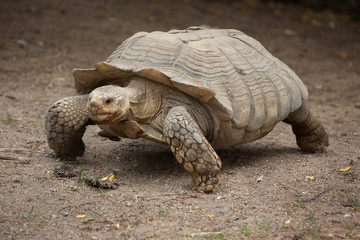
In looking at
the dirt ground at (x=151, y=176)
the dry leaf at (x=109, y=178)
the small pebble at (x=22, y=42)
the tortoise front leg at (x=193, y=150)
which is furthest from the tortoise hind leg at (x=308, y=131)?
the small pebble at (x=22, y=42)

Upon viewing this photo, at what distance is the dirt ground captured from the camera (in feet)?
10.0

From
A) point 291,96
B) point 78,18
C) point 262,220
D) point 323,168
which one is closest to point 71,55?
point 78,18

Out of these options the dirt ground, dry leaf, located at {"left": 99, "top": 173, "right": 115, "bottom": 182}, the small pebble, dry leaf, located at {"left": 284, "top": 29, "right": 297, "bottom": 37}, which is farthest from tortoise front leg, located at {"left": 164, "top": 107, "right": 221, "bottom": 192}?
dry leaf, located at {"left": 284, "top": 29, "right": 297, "bottom": 37}

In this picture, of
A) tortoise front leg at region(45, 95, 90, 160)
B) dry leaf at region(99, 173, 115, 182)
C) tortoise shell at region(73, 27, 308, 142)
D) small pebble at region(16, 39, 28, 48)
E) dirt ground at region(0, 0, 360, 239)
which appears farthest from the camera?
small pebble at region(16, 39, 28, 48)

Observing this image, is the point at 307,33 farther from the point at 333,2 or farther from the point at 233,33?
the point at 233,33

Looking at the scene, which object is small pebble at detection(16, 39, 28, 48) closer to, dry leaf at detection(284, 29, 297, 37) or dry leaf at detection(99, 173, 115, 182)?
dry leaf at detection(99, 173, 115, 182)

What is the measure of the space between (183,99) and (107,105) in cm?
70

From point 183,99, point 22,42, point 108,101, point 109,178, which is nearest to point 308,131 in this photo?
point 183,99

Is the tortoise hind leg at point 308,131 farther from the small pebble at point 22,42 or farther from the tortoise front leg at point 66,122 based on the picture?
the small pebble at point 22,42

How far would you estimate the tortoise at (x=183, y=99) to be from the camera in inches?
143

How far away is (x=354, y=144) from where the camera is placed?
17.1ft

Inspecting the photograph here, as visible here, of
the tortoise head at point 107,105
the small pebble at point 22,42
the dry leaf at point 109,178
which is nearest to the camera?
the tortoise head at point 107,105

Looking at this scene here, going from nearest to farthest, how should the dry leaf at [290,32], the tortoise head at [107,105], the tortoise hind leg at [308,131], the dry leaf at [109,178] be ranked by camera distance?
the tortoise head at [107,105]
the dry leaf at [109,178]
the tortoise hind leg at [308,131]
the dry leaf at [290,32]

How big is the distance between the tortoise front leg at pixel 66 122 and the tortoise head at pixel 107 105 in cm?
50
